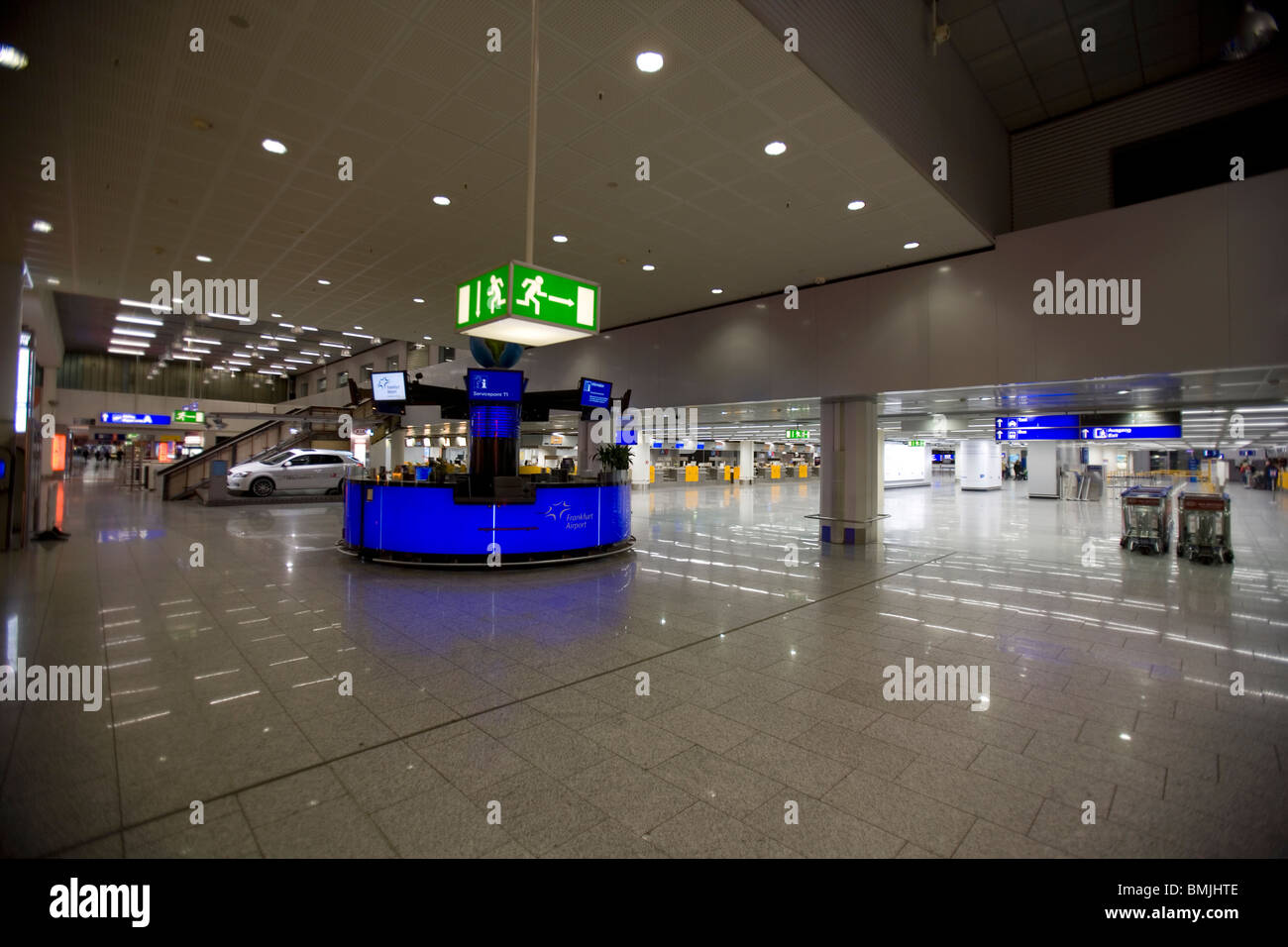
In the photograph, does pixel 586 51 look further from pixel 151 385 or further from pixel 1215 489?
pixel 151 385

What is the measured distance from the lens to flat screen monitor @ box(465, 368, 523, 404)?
958 centimetres

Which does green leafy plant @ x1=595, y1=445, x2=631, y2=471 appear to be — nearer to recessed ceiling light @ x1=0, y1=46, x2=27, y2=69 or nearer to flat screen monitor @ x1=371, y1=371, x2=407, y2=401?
flat screen monitor @ x1=371, y1=371, x2=407, y2=401

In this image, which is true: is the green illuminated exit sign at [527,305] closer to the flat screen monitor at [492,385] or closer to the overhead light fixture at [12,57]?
the overhead light fixture at [12,57]

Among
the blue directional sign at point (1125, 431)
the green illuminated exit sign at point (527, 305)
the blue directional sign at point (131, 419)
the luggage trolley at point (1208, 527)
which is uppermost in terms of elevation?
the blue directional sign at point (131, 419)

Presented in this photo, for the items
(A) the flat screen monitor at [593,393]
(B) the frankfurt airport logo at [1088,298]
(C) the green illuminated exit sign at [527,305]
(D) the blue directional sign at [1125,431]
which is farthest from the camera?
(D) the blue directional sign at [1125,431]

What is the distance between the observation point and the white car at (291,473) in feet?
58.3

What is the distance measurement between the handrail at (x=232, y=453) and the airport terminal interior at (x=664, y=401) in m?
5.80

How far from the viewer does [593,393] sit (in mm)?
11148

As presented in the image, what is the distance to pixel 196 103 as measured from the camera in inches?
205

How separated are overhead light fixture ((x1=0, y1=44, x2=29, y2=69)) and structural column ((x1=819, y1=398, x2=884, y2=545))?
33.9 ft

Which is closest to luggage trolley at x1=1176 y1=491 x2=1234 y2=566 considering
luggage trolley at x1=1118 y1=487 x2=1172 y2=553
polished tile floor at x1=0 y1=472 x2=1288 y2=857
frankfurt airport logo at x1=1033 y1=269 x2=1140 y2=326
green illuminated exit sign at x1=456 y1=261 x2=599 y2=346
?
luggage trolley at x1=1118 y1=487 x2=1172 y2=553

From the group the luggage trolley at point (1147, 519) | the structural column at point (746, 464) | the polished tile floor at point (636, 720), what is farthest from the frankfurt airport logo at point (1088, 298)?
the structural column at point (746, 464)

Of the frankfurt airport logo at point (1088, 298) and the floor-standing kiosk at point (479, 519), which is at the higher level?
the frankfurt airport logo at point (1088, 298)

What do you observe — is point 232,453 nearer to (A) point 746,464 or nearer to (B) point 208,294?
(B) point 208,294
